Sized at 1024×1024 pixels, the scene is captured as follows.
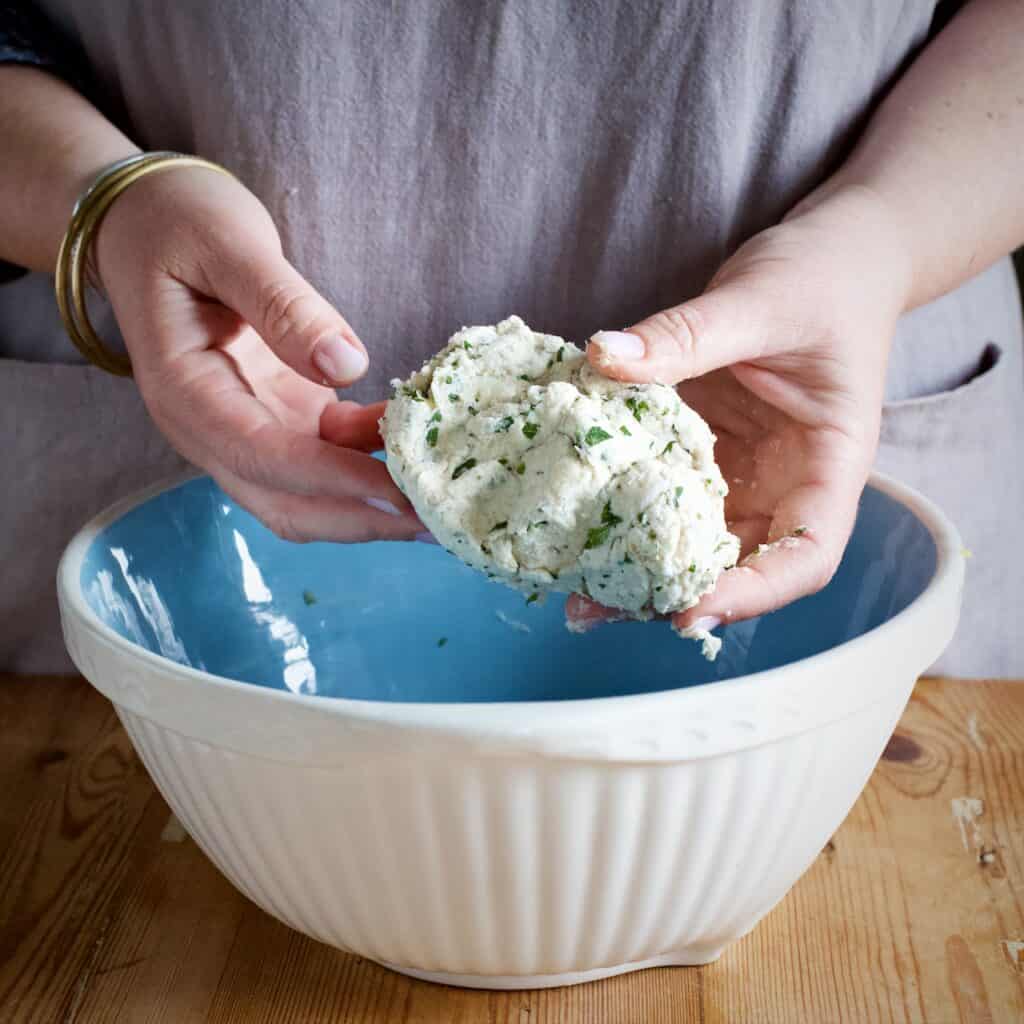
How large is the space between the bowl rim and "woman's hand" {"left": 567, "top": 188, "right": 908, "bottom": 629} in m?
0.06

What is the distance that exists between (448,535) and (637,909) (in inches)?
8.5

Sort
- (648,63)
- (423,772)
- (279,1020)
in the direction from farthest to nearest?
1. (648,63)
2. (279,1020)
3. (423,772)

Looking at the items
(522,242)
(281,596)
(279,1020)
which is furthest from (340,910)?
(522,242)

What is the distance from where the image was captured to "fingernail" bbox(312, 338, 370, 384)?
0.63 m

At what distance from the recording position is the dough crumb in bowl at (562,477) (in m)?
0.59

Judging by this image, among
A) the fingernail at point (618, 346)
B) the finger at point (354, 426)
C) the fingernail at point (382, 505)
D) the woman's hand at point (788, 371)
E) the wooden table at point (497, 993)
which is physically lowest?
the wooden table at point (497, 993)

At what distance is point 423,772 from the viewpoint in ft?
1.73

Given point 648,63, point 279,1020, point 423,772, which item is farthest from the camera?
point 648,63

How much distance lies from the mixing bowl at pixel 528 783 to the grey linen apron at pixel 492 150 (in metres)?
0.26

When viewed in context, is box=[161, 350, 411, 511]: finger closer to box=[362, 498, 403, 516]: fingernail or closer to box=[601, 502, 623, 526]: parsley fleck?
box=[362, 498, 403, 516]: fingernail

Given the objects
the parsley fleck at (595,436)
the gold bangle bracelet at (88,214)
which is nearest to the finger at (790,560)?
the parsley fleck at (595,436)

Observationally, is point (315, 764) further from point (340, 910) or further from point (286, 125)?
point (286, 125)

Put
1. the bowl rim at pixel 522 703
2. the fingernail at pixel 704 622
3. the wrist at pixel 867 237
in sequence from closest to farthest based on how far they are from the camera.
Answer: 1. the bowl rim at pixel 522 703
2. the fingernail at pixel 704 622
3. the wrist at pixel 867 237

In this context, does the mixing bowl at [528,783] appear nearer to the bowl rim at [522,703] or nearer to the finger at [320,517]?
the bowl rim at [522,703]
